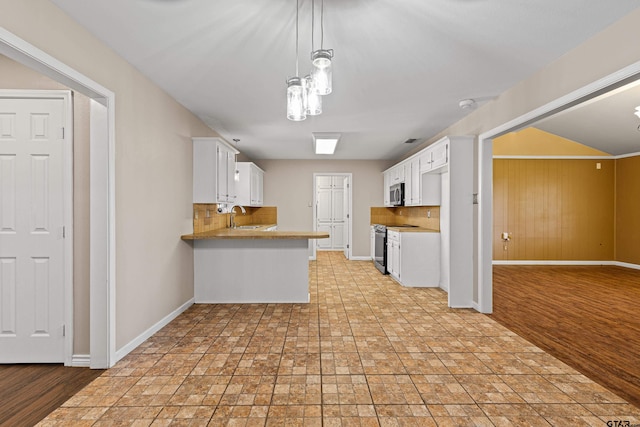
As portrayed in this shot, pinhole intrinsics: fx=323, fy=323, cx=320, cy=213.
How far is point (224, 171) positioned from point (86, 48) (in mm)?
2435

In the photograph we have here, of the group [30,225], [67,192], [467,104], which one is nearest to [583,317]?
[467,104]

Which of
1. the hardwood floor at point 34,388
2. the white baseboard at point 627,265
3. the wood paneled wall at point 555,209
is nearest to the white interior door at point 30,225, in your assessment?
the hardwood floor at point 34,388

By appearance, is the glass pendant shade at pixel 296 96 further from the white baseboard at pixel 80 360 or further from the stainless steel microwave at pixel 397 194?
the stainless steel microwave at pixel 397 194

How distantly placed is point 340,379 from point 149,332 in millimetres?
1996

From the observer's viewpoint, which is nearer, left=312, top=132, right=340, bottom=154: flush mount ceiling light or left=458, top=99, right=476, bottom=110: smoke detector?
left=458, top=99, right=476, bottom=110: smoke detector

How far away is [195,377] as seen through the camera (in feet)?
7.91

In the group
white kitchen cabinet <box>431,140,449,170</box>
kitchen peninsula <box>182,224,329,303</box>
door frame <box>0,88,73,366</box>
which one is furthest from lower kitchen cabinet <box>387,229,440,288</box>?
door frame <box>0,88,73,366</box>

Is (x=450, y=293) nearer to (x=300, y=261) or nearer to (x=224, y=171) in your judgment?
(x=300, y=261)

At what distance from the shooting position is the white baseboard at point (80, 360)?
2629 mm

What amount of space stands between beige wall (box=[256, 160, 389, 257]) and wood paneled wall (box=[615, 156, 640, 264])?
16.9 ft

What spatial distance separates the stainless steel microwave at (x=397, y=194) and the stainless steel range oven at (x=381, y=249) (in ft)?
1.87

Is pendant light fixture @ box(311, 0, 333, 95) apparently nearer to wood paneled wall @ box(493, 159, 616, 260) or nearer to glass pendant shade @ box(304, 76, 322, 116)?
glass pendant shade @ box(304, 76, 322, 116)

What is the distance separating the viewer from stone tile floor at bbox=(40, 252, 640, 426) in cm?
196

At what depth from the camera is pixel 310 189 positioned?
26.8 feet
